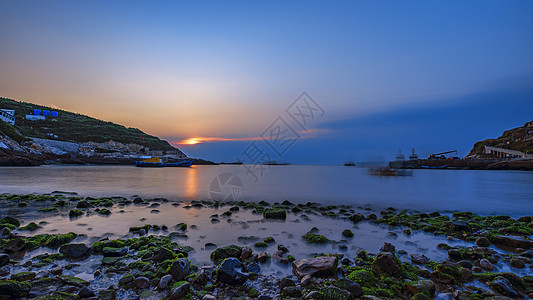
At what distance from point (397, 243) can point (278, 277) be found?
4.70m

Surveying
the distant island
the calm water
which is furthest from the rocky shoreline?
the distant island

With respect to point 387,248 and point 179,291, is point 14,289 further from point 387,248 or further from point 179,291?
point 387,248

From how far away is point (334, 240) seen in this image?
7.54 meters

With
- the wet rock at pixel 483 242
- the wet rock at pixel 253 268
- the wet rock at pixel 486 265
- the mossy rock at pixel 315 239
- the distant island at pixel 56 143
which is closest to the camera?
the wet rock at pixel 253 268

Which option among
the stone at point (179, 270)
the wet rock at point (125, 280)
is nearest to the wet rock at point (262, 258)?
the stone at point (179, 270)

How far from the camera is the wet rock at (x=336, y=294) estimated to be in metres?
3.89

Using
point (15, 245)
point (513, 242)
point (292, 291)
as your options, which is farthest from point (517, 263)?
point (15, 245)

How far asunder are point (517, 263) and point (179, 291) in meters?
7.75

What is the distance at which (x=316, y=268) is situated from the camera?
4.82 meters

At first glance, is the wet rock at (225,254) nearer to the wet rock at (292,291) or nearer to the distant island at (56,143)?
the wet rock at (292,291)

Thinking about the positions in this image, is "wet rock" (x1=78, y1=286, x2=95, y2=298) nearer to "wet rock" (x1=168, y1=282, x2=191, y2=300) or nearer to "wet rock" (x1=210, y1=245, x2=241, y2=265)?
"wet rock" (x1=168, y1=282, x2=191, y2=300)

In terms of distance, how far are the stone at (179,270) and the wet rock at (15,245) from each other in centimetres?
460

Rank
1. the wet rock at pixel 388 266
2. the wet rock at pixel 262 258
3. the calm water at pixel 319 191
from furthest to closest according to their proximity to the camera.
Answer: the calm water at pixel 319 191
the wet rock at pixel 262 258
the wet rock at pixel 388 266

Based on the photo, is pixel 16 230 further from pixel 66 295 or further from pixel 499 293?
pixel 499 293
